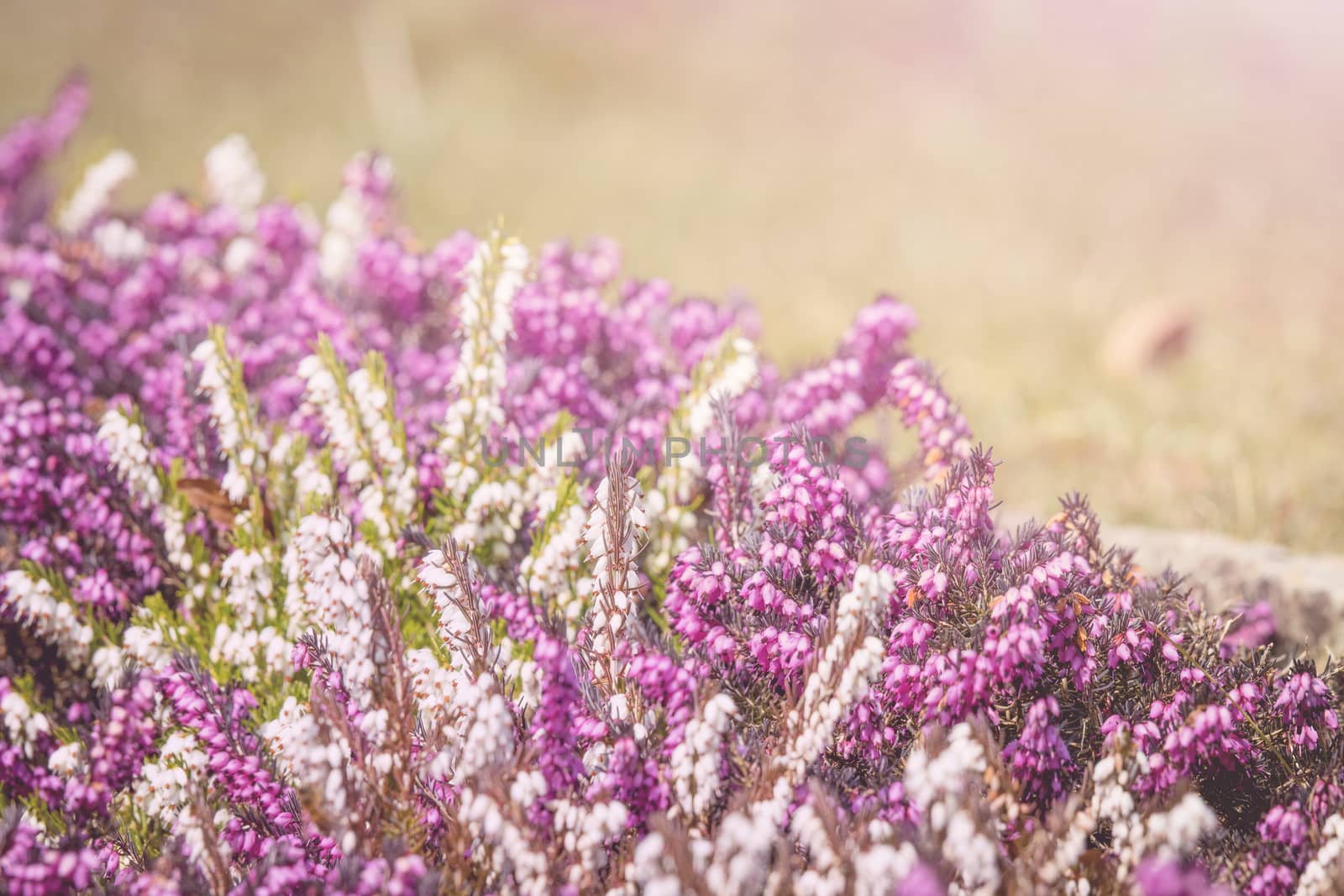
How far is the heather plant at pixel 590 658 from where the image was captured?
1846 mm

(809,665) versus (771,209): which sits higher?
(771,209)

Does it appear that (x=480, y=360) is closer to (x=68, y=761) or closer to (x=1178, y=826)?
(x=68, y=761)

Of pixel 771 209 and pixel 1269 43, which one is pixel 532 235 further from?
pixel 1269 43

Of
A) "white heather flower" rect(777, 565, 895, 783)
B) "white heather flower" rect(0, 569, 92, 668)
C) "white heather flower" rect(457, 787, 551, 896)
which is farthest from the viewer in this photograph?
"white heather flower" rect(0, 569, 92, 668)

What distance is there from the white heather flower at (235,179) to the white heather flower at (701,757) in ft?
13.8

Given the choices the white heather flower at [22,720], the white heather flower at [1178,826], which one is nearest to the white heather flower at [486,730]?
the white heather flower at [1178,826]

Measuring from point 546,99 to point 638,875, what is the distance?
13.5 metres

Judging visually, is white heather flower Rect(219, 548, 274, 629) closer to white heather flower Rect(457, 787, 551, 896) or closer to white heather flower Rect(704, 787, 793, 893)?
white heather flower Rect(457, 787, 551, 896)

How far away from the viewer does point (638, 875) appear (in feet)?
5.78

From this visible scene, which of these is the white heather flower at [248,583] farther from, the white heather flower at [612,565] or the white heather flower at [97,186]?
the white heather flower at [97,186]

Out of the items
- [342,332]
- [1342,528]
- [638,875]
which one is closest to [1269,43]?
[1342,528]

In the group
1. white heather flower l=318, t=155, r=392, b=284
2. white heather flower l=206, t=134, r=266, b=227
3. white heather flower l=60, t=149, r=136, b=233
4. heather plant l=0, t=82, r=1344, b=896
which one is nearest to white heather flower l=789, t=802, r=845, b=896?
heather plant l=0, t=82, r=1344, b=896

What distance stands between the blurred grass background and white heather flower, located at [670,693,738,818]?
3.35 m

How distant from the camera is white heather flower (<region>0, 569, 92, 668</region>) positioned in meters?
2.54
